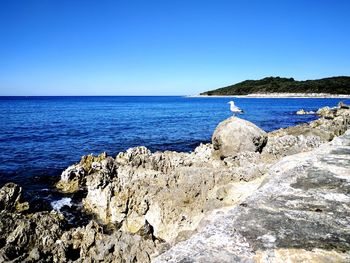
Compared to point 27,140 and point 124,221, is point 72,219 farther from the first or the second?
point 27,140

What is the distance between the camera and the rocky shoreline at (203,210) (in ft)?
11.9

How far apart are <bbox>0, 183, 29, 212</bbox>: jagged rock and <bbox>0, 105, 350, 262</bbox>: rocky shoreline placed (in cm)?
4

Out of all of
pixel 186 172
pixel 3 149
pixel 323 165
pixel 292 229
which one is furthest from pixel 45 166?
pixel 292 229

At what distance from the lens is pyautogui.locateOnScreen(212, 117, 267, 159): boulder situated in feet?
50.1

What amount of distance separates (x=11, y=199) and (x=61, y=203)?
224 centimetres

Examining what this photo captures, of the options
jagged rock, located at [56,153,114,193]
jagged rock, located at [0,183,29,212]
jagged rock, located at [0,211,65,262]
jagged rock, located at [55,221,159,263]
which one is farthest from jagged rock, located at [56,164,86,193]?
jagged rock, located at [55,221,159,263]

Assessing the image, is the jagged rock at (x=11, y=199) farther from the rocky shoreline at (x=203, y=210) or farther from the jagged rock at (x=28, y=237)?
the jagged rock at (x=28, y=237)

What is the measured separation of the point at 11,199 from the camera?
13766mm

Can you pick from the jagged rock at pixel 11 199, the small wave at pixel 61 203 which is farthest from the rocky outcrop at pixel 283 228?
the jagged rock at pixel 11 199

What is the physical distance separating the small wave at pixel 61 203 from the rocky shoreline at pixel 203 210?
1.02 metres

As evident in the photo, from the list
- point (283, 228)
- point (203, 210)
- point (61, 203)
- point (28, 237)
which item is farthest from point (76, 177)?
point (283, 228)

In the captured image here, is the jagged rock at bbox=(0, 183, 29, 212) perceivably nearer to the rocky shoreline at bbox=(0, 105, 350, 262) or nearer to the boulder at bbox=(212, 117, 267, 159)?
the rocky shoreline at bbox=(0, 105, 350, 262)

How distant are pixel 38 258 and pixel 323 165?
6565 millimetres

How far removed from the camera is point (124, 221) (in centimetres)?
1155
